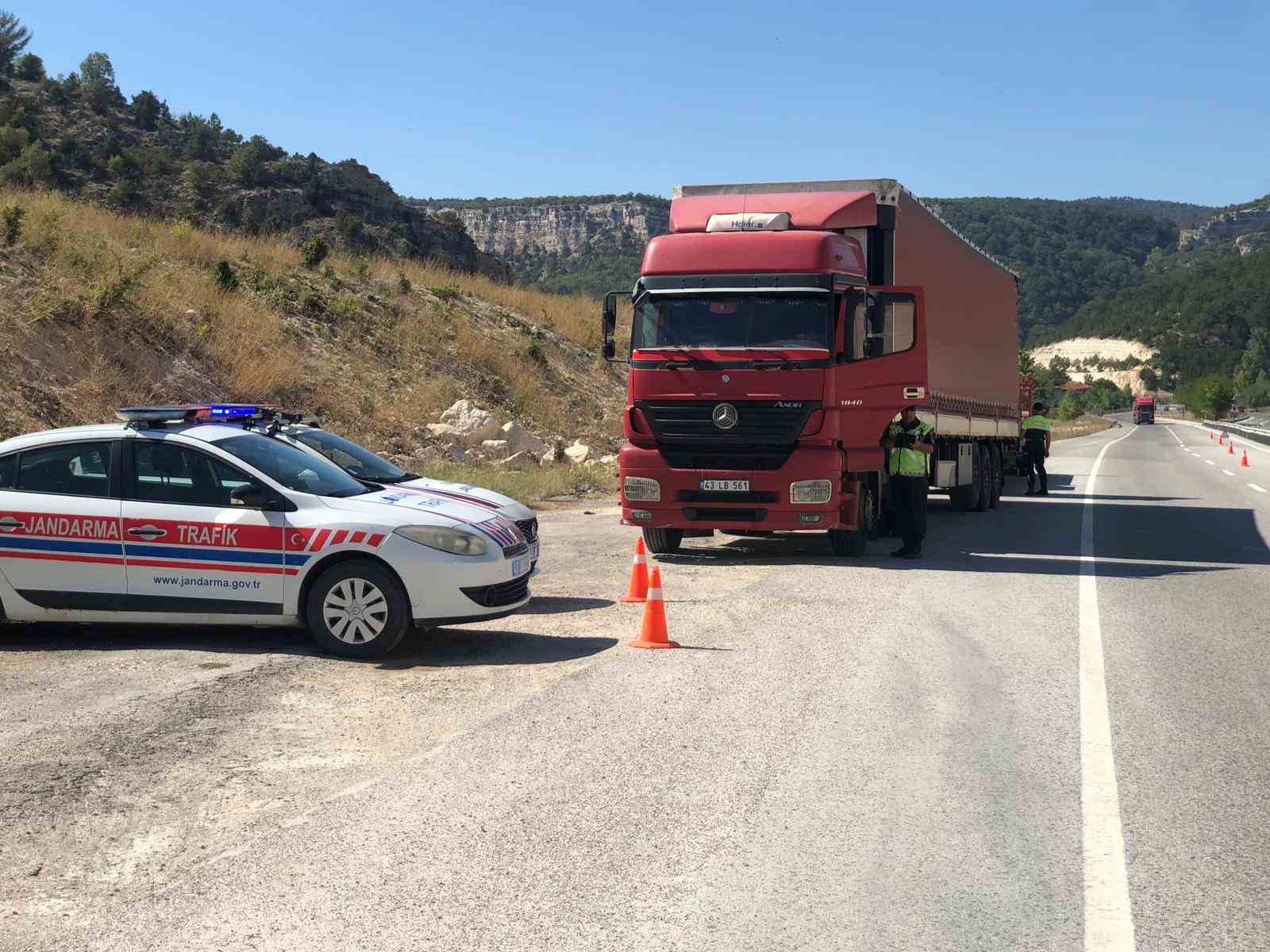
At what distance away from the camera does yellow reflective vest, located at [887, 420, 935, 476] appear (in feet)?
45.8

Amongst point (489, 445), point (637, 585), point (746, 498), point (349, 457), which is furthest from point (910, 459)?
point (489, 445)

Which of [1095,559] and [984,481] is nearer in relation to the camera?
[1095,559]

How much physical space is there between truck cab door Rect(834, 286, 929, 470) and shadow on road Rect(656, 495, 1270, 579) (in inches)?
58.7

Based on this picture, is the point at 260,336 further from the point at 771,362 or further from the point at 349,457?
the point at 771,362

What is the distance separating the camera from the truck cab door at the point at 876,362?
43.9 ft

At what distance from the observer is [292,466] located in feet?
29.8

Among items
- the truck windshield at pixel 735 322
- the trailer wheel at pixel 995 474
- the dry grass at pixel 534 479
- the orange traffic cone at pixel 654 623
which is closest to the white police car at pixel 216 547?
the orange traffic cone at pixel 654 623

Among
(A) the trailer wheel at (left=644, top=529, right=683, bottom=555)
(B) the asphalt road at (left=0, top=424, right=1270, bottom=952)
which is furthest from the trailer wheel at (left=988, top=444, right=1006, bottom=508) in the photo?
(B) the asphalt road at (left=0, top=424, right=1270, bottom=952)

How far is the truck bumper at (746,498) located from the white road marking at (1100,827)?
14.5 ft

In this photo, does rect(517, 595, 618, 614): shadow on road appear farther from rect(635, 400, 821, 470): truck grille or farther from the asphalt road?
rect(635, 400, 821, 470): truck grille

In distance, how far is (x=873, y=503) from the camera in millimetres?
14945

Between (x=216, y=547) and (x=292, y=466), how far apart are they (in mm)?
896

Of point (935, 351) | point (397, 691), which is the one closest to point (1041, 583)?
point (935, 351)

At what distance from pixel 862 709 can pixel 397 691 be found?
2.72 m
